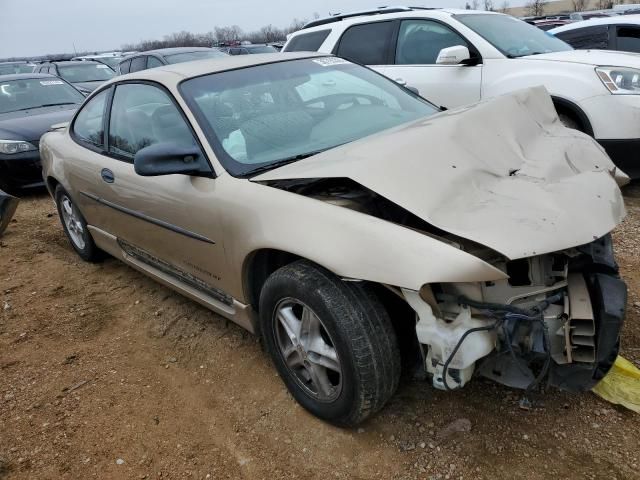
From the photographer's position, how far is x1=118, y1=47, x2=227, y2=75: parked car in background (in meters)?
10.2

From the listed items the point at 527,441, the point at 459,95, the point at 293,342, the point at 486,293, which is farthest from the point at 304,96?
the point at 459,95

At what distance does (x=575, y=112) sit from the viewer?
4.72 metres

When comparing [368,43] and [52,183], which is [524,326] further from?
[368,43]

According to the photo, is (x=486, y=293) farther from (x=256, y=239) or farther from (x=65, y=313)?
(x=65, y=313)

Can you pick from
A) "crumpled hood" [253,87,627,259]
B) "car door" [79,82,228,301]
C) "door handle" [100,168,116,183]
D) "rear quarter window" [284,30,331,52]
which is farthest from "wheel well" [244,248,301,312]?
"rear quarter window" [284,30,331,52]

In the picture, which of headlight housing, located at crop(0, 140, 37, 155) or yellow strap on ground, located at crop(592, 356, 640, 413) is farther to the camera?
headlight housing, located at crop(0, 140, 37, 155)

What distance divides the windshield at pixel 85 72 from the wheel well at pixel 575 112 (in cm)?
1019

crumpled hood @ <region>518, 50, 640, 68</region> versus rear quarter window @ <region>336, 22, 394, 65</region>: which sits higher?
rear quarter window @ <region>336, 22, 394, 65</region>

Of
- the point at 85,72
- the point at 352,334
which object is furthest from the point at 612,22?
the point at 85,72

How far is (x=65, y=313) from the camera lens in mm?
3865

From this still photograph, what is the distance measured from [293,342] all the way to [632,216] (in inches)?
132

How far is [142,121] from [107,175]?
0.45 meters

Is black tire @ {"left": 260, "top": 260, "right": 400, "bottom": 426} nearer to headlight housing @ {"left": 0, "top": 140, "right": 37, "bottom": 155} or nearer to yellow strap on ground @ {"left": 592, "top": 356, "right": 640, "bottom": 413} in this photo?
yellow strap on ground @ {"left": 592, "top": 356, "right": 640, "bottom": 413}

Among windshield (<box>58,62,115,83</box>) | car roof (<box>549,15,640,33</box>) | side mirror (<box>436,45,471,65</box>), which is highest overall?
side mirror (<box>436,45,471,65</box>)
